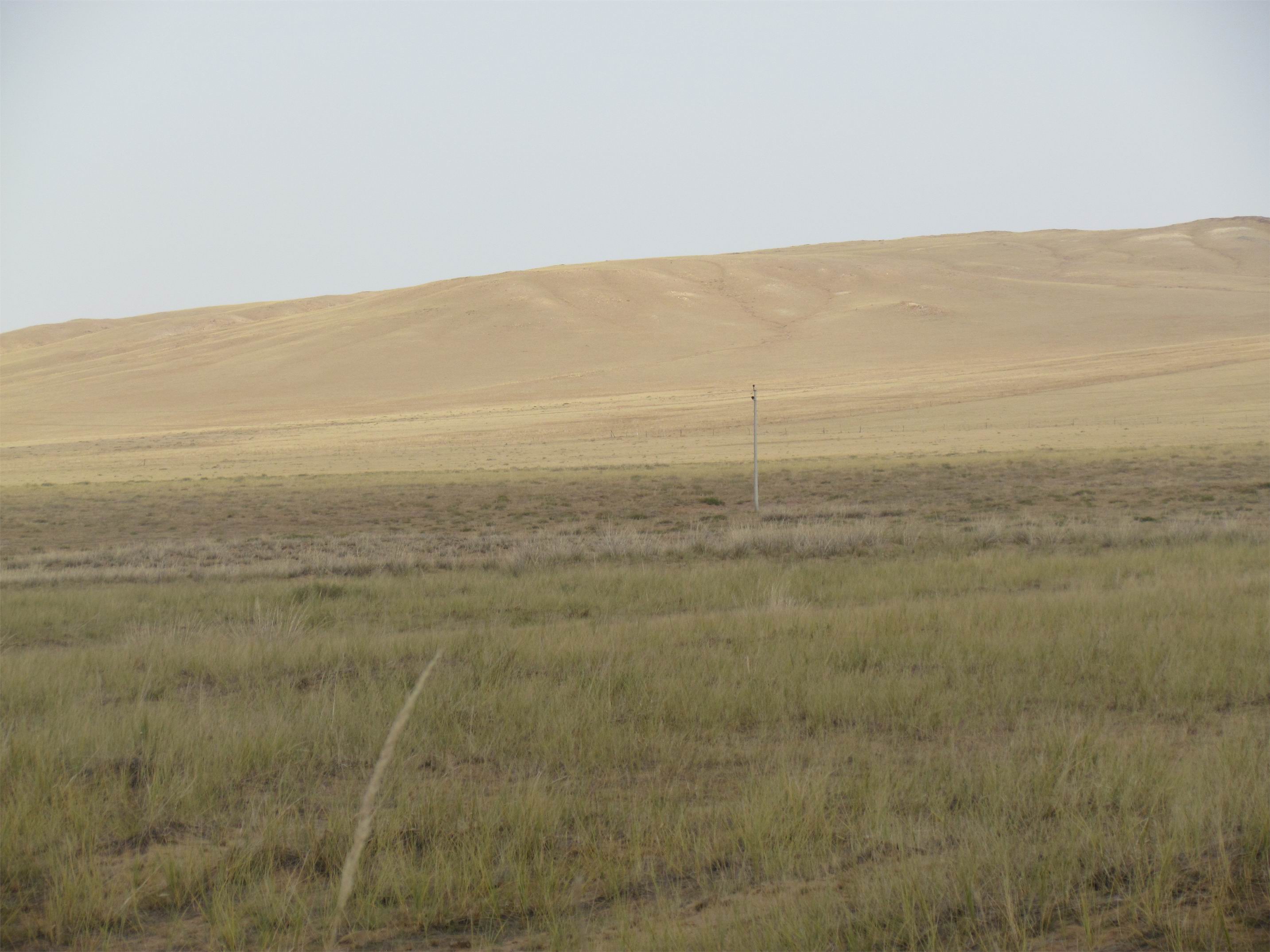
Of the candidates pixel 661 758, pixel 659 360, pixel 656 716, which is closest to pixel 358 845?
pixel 661 758

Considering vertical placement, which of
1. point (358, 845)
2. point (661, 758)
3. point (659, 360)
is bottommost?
point (661, 758)

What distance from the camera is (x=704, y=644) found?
26.9ft

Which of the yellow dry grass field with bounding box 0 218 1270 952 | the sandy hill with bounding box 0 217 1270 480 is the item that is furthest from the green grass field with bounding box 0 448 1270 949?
the sandy hill with bounding box 0 217 1270 480

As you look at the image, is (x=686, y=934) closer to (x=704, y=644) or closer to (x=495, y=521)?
(x=704, y=644)

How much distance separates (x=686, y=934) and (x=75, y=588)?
11352 millimetres

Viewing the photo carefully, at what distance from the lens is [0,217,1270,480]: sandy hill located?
1932 inches

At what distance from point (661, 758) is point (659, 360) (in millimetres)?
76096

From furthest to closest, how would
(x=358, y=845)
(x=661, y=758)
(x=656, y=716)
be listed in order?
(x=656, y=716) < (x=661, y=758) < (x=358, y=845)

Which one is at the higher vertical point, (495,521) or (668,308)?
(668,308)

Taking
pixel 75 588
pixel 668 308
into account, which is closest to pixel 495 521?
pixel 75 588

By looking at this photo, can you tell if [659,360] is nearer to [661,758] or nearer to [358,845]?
[661,758]

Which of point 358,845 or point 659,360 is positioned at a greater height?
point 659,360

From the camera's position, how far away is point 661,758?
5.58 m

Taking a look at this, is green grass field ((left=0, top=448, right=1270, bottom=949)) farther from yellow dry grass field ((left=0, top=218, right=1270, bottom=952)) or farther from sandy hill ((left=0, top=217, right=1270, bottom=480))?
A: sandy hill ((left=0, top=217, right=1270, bottom=480))
